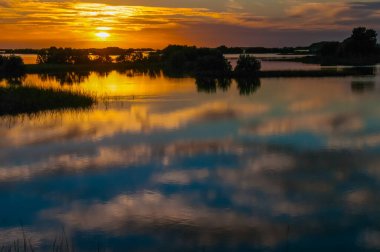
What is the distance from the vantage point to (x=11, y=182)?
49.0 feet

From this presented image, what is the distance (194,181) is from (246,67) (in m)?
49.7

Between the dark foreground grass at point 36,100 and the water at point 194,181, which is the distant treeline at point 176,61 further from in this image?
the water at point 194,181

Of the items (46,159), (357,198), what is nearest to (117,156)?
(46,159)

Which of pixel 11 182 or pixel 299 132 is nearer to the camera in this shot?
pixel 11 182

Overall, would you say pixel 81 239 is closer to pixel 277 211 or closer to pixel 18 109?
pixel 277 211

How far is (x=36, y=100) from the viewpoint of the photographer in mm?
31578

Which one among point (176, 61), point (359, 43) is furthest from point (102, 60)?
point (359, 43)

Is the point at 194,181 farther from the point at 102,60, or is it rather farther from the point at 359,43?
the point at 102,60

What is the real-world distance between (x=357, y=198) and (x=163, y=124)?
45.7 feet

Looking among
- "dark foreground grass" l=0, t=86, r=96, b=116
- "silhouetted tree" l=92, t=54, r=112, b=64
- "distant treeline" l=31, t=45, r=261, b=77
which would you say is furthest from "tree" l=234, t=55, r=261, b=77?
"silhouetted tree" l=92, t=54, r=112, b=64

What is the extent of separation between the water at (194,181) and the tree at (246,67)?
33.6 metres

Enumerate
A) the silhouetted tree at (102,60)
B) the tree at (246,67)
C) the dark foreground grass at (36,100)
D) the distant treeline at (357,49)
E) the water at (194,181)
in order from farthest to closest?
the silhouetted tree at (102,60)
the distant treeline at (357,49)
the tree at (246,67)
the dark foreground grass at (36,100)
the water at (194,181)

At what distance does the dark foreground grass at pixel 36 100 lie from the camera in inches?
1197

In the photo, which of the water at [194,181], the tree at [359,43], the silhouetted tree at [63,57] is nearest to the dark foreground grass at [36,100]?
the water at [194,181]
